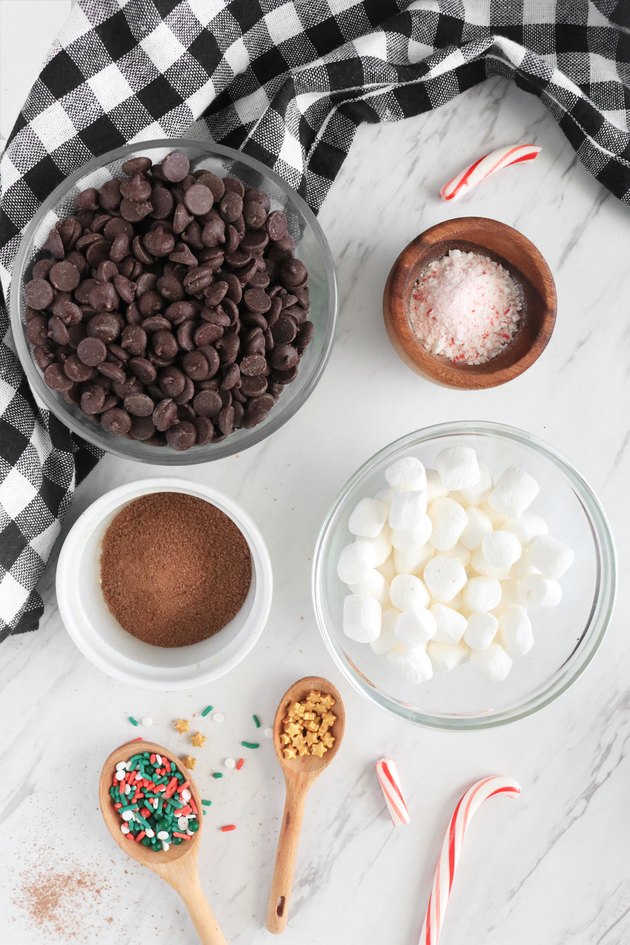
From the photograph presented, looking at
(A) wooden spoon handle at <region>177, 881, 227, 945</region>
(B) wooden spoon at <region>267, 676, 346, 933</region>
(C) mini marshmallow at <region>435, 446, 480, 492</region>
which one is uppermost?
(C) mini marshmallow at <region>435, 446, 480, 492</region>

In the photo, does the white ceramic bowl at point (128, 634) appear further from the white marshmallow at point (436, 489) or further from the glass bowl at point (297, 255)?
the white marshmallow at point (436, 489)

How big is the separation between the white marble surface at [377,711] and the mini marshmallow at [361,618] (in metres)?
0.17

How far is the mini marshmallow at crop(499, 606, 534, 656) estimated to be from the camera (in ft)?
3.73

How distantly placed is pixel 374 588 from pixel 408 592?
0.06m

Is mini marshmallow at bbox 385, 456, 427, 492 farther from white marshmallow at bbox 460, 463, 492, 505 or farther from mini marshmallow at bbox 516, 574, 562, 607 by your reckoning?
mini marshmallow at bbox 516, 574, 562, 607

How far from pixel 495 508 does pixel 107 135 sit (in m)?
0.80

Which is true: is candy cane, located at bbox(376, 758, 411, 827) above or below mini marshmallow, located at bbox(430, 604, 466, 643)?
below

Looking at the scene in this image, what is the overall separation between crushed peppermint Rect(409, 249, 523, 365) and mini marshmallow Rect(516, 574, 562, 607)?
1.09ft

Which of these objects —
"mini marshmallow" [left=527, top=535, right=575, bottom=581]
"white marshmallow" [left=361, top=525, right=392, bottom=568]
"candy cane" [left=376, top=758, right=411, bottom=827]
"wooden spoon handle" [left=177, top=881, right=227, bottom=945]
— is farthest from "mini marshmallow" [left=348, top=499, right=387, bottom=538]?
"wooden spoon handle" [left=177, top=881, right=227, bottom=945]

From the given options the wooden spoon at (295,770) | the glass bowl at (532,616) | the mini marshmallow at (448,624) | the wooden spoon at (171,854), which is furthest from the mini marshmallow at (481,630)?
the wooden spoon at (171,854)

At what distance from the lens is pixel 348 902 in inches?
53.6

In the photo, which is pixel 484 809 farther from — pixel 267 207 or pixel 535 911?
pixel 267 207

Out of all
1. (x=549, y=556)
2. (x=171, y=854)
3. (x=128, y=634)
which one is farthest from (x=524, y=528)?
(x=171, y=854)

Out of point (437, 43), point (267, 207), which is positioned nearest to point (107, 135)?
point (267, 207)
